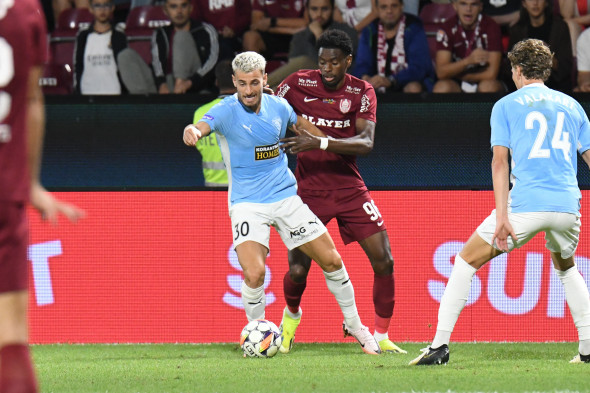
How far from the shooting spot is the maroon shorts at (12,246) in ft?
10.7

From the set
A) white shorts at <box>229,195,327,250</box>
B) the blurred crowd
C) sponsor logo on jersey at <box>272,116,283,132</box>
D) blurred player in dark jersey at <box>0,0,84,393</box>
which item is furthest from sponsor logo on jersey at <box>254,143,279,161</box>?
blurred player in dark jersey at <box>0,0,84,393</box>

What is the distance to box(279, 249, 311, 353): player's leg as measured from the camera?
24.9 ft

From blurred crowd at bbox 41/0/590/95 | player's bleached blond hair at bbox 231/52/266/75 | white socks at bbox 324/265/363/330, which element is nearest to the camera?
player's bleached blond hair at bbox 231/52/266/75

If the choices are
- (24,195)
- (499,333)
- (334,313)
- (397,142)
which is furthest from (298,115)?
(24,195)

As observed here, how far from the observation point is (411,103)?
8484 mm

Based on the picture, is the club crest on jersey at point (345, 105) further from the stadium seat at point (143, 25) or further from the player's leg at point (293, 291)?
the stadium seat at point (143, 25)

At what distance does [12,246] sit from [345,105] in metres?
4.56

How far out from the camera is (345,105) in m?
7.59

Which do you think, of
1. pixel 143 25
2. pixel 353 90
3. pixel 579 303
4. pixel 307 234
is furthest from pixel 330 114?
pixel 143 25

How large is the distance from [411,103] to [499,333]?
→ 2.02 meters

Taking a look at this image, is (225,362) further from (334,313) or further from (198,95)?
(198,95)

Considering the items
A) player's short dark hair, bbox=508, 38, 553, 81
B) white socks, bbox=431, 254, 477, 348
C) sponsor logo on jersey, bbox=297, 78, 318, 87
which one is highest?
player's short dark hair, bbox=508, 38, 553, 81

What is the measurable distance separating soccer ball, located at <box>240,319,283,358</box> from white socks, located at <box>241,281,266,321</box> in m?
0.14

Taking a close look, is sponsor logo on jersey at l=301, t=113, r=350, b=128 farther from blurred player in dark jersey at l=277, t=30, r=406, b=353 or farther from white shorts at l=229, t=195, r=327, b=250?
white shorts at l=229, t=195, r=327, b=250
